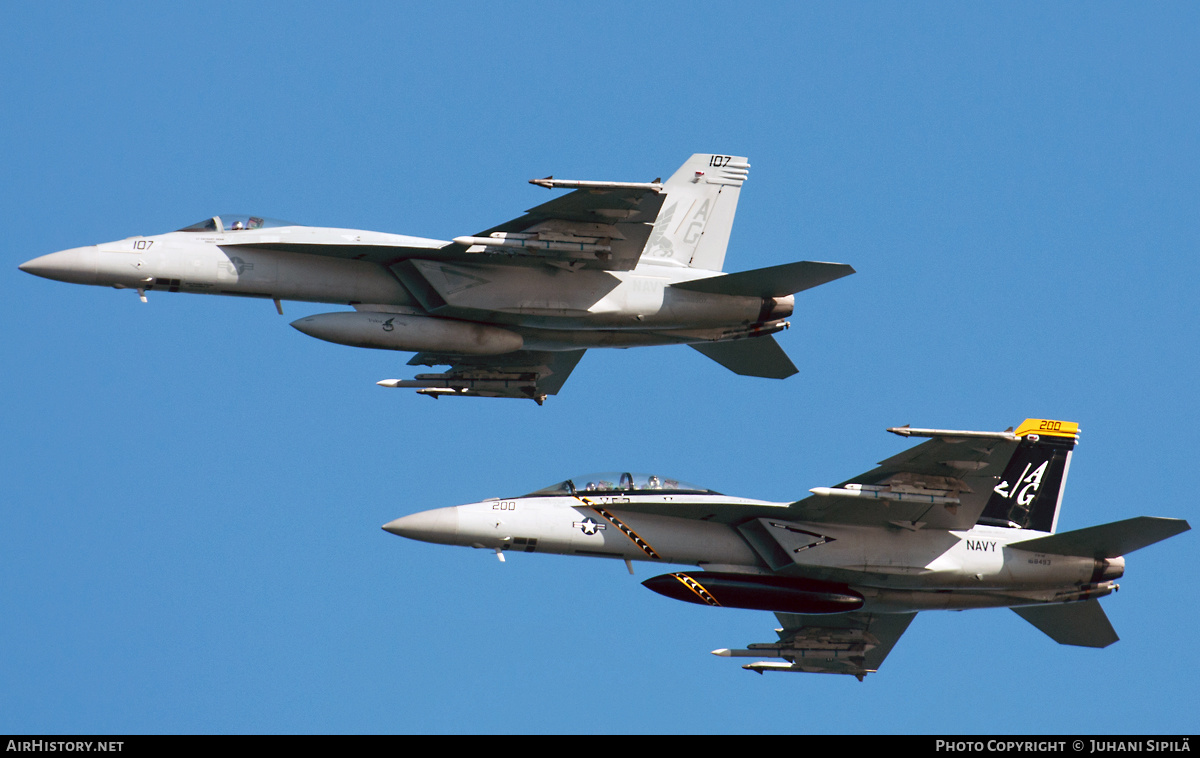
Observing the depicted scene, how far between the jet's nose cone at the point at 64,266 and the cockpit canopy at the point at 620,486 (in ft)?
28.9

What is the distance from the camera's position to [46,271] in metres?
28.4

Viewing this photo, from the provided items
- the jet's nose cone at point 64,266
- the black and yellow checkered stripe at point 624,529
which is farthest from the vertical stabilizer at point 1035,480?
the jet's nose cone at point 64,266

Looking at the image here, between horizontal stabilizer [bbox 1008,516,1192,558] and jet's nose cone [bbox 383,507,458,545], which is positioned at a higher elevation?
jet's nose cone [bbox 383,507,458,545]

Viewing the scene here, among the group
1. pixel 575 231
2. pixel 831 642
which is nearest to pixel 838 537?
pixel 831 642

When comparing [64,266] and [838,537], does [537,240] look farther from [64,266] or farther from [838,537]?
[64,266]

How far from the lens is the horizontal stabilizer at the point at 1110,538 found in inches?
1104

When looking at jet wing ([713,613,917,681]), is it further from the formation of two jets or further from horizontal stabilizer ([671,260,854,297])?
horizontal stabilizer ([671,260,854,297])

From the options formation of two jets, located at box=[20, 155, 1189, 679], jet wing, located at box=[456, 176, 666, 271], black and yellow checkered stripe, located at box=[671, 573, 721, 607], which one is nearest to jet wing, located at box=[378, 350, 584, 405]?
formation of two jets, located at box=[20, 155, 1189, 679]

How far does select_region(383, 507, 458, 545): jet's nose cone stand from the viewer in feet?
91.5

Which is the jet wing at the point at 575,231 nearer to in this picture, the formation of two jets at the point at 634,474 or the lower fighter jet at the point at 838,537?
the formation of two jets at the point at 634,474

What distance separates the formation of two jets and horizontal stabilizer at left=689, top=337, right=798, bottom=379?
40.3 inches

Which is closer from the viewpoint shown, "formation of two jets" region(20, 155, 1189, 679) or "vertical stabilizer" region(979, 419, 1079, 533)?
"formation of two jets" region(20, 155, 1189, 679)

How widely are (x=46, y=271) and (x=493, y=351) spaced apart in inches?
321
